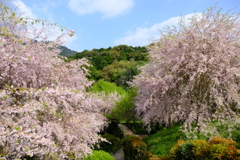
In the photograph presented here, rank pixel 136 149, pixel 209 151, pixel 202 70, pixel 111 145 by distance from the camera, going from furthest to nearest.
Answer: pixel 111 145 < pixel 136 149 < pixel 202 70 < pixel 209 151

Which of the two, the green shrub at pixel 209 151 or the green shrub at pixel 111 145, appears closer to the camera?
the green shrub at pixel 209 151

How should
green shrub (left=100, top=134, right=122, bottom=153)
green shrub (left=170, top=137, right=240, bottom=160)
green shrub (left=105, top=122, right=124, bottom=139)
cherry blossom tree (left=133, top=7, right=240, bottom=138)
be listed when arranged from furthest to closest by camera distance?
green shrub (left=105, top=122, right=124, bottom=139)
green shrub (left=100, top=134, right=122, bottom=153)
cherry blossom tree (left=133, top=7, right=240, bottom=138)
green shrub (left=170, top=137, right=240, bottom=160)

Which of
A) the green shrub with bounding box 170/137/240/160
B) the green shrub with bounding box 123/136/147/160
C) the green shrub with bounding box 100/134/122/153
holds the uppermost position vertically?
the green shrub with bounding box 170/137/240/160

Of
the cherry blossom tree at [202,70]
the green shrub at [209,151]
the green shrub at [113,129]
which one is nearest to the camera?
the green shrub at [209,151]

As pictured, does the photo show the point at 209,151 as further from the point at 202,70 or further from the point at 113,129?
the point at 113,129

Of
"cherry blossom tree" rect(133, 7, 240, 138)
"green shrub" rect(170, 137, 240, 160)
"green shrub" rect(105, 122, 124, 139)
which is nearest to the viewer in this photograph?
"green shrub" rect(170, 137, 240, 160)

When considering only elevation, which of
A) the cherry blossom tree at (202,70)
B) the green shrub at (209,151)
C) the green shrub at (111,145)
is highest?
the cherry blossom tree at (202,70)

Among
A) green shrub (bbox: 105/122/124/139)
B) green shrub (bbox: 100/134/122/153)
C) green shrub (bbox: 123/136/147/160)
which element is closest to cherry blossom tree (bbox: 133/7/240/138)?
green shrub (bbox: 123/136/147/160)

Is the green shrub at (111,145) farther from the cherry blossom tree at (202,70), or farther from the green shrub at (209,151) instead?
the green shrub at (209,151)

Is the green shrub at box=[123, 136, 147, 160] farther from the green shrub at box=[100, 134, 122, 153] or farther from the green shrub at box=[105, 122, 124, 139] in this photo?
the green shrub at box=[105, 122, 124, 139]

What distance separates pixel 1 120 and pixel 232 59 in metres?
10.7

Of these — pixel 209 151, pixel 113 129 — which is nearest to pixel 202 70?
pixel 209 151

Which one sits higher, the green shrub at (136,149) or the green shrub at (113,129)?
the green shrub at (136,149)

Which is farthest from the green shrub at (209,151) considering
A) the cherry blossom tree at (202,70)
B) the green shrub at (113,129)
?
the green shrub at (113,129)
